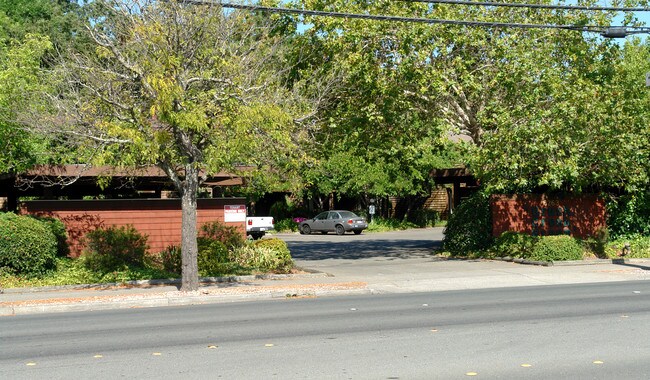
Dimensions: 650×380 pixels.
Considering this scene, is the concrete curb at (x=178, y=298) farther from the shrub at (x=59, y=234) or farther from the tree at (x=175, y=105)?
the shrub at (x=59, y=234)

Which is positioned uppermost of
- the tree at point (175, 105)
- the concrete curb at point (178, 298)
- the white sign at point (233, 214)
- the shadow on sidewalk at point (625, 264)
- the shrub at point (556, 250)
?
the tree at point (175, 105)

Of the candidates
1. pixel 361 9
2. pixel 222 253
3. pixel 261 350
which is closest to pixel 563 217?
pixel 361 9

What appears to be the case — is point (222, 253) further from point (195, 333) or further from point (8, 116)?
point (195, 333)

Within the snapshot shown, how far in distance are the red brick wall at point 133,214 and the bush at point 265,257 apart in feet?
5.58

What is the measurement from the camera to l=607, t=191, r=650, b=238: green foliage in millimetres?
26250

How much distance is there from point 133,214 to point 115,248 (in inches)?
55.9

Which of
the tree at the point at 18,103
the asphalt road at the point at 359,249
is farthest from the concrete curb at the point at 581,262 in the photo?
the tree at the point at 18,103

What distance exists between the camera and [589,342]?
1038cm

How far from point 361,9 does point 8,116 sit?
424 inches

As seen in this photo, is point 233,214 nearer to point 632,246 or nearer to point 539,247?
point 539,247

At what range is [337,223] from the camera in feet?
145

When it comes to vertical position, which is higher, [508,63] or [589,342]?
[508,63]

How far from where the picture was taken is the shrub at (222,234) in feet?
75.4

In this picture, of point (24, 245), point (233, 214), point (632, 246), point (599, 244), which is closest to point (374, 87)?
point (233, 214)
